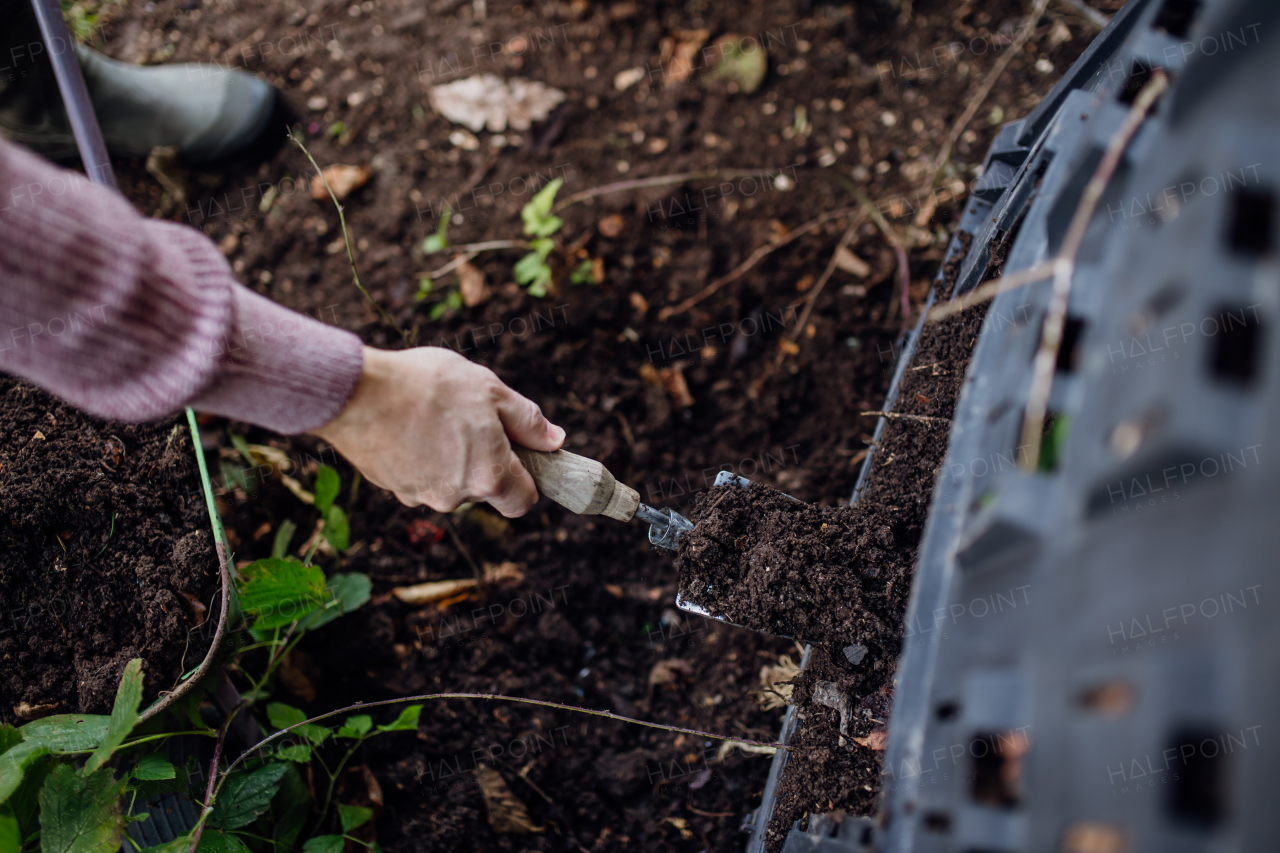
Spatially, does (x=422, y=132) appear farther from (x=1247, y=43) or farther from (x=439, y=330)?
(x=1247, y=43)

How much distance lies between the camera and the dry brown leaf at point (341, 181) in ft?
8.97

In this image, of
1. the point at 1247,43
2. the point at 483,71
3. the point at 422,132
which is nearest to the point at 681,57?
the point at 483,71

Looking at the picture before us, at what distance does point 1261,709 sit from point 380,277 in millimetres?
2631

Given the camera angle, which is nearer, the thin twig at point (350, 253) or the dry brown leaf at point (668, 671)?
the thin twig at point (350, 253)

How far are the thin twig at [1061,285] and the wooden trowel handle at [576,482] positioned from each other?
888 mm

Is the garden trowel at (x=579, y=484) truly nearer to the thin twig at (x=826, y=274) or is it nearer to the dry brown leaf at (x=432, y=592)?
the dry brown leaf at (x=432, y=592)

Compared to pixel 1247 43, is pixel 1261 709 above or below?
below

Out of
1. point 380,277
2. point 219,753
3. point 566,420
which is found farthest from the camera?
point 380,277

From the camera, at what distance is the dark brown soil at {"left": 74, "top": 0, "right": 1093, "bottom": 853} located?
2.04 metres

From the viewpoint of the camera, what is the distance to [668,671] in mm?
2145

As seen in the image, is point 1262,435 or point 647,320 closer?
point 1262,435

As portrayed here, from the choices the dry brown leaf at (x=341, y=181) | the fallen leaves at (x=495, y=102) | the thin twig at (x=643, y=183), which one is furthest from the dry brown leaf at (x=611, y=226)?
the dry brown leaf at (x=341, y=181)

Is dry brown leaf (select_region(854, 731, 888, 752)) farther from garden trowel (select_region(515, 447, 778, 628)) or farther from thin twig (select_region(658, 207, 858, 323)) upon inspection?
thin twig (select_region(658, 207, 858, 323))

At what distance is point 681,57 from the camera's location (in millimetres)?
2818
